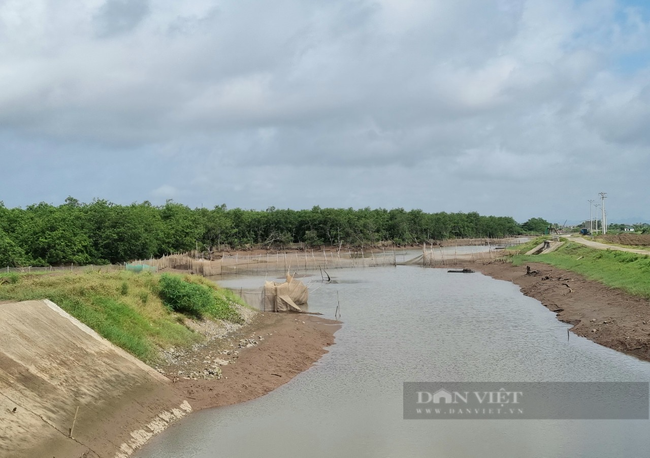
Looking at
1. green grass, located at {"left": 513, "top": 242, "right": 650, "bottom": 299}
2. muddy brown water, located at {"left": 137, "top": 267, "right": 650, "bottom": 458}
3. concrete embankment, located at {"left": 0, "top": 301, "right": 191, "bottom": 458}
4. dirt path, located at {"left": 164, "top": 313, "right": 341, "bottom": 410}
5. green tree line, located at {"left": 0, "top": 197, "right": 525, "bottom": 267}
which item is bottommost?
muddy brown water, located at {"left": 137, "top": 267, "right": 650, "bottom": 458}

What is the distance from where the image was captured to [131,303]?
22.7 metres

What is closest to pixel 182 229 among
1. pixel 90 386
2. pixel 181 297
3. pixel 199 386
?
pixel 181 297

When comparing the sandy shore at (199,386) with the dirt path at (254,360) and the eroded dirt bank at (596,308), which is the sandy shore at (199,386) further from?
the eroded dirt bank at (596,308)

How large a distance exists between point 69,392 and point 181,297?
1162 centimetres

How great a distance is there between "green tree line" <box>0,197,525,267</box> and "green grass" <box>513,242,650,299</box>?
42.5m

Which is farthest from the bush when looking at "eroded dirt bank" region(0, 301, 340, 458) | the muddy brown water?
the muddy brown water

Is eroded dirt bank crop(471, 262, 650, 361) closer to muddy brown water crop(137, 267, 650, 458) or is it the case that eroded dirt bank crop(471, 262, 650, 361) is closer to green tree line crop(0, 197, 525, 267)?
muddy brown water crop(137, 267, 650, 458)

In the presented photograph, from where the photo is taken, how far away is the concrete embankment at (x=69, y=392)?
12.6 metres

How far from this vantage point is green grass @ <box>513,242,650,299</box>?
3403 cm

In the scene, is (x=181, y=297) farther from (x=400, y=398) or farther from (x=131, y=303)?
(x=400, y=398)

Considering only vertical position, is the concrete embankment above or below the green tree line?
below

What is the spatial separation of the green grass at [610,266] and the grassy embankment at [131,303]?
23.6 metres

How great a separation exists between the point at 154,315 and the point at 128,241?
36586 millimetres

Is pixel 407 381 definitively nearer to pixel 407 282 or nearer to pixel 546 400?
pixel 546 400
